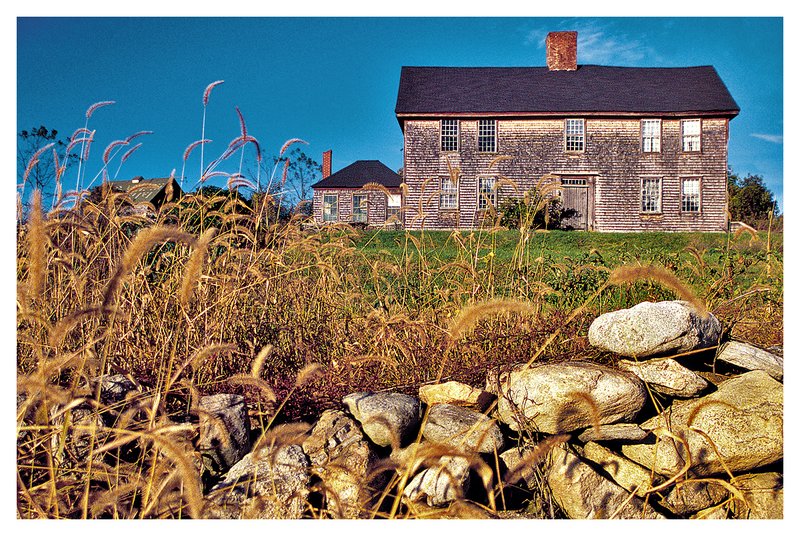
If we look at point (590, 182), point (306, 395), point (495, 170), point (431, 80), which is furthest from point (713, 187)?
point (306, 395)

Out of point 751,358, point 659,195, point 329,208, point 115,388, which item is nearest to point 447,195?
point 659,195

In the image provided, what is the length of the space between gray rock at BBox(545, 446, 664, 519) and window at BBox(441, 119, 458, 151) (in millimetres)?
16277

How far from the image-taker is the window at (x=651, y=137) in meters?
17.6

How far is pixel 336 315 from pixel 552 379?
1.24m

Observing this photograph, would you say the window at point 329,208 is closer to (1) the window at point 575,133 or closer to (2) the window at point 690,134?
(1) the window at point 575,133

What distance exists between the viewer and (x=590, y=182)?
61.2 ft

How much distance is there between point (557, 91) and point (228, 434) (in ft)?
57.4

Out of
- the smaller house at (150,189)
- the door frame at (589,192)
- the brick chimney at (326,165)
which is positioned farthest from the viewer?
the brick chimney at (326,165)

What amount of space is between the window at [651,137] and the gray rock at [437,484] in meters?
17.6

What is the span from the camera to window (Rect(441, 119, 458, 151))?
58.4ft

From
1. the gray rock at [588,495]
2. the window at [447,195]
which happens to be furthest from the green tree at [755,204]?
the window at [447,195]

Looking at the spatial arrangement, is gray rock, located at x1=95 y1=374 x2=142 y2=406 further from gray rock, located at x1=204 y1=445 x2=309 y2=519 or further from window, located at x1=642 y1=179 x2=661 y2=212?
window, located at x1=642 y1=179 x2=661 y2=212

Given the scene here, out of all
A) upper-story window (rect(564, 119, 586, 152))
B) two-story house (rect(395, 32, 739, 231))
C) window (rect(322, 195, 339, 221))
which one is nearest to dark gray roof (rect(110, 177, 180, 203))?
window (rect(322, 195, 339, 221))
